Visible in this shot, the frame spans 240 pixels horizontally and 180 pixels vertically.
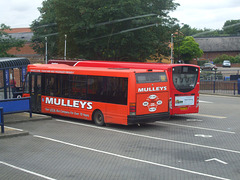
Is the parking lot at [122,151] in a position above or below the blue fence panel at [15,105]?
below

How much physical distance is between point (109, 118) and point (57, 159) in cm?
564

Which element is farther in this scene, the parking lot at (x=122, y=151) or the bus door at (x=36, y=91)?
the bus door at (x=36, y=91)

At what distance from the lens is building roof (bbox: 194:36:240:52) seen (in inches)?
4097

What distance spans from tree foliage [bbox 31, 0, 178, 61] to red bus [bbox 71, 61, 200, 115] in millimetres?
19251

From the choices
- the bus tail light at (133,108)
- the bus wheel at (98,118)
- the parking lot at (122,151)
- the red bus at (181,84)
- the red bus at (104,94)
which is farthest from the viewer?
the red bus at (181,84)

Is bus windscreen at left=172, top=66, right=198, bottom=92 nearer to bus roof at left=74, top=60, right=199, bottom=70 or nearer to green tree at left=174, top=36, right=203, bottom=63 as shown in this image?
bus roof at left=74, top=60, right=199, bottom=70

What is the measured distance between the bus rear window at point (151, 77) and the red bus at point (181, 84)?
57.9 inches

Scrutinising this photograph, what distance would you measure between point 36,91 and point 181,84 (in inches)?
296

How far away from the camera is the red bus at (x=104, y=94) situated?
15.2 metres

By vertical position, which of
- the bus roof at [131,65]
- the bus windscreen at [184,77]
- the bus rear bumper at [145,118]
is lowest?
the bus rear bumper at [145,118]

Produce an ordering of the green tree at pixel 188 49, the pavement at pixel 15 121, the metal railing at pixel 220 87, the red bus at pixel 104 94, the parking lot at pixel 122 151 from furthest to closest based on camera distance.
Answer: the green tree at pixel 188 49
the metal railing at pixel 220 87
the red bus at pixel 104 94
the pavement at pixel 15 121
the parking lot at pixel 122 151

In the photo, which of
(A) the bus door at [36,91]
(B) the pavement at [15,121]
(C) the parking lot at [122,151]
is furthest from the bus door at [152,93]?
(A) the bus door at [36,91]

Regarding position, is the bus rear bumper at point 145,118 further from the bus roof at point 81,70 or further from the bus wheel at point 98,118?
the bus roof at point 81,70

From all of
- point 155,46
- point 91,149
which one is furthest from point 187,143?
point 155,46
